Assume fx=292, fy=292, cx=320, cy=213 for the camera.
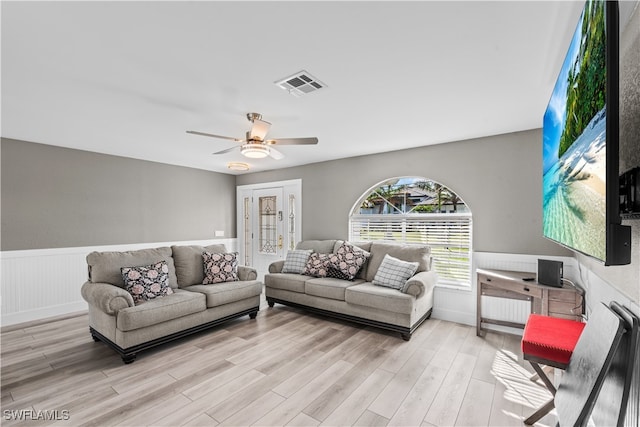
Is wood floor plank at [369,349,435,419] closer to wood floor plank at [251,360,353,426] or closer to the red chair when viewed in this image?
wood floor plank at [251,360,353,426]

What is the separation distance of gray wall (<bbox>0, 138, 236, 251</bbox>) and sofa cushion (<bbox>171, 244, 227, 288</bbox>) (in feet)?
5.55

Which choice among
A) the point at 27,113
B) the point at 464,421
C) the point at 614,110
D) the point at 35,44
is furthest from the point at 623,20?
the point at 27,113

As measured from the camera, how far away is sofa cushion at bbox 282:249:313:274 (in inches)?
182

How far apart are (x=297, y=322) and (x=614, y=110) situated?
3705 mm

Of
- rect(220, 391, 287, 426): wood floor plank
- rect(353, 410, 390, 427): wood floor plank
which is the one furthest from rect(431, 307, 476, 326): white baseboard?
rect(220, 391, 287, 426): wood floor plank

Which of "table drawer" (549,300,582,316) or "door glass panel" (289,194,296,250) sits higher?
"door glass panel" (289,194,296,250)

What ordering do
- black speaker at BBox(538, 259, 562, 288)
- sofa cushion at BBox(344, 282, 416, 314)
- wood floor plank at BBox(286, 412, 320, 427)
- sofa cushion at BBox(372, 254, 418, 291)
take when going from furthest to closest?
sofa cushion at BBox(372, 254, 418, 291), sofa cushion at BBox(344, 282, 416, 314), black speaker at BBox(538, 259, 562, 288), wood floor plank at BBox(286, 412, 320, 427)

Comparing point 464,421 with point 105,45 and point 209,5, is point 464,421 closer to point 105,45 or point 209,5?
point 209,5

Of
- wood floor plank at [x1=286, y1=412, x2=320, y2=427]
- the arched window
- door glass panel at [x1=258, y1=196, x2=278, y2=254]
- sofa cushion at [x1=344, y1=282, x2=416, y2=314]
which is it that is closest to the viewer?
wood floor plank at [x1=286, y1=412, x2=320, y2=427]

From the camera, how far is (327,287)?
3.93 meters

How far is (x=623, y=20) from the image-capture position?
1424 mm

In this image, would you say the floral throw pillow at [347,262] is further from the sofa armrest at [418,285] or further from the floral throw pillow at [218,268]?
the floral throw pillow at [218,268]

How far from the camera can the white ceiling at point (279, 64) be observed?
1589 mm

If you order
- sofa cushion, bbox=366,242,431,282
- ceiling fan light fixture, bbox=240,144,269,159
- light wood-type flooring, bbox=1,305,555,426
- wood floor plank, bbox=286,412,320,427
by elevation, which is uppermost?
ceiling fan light fixture, bbox=240,144,269,159
